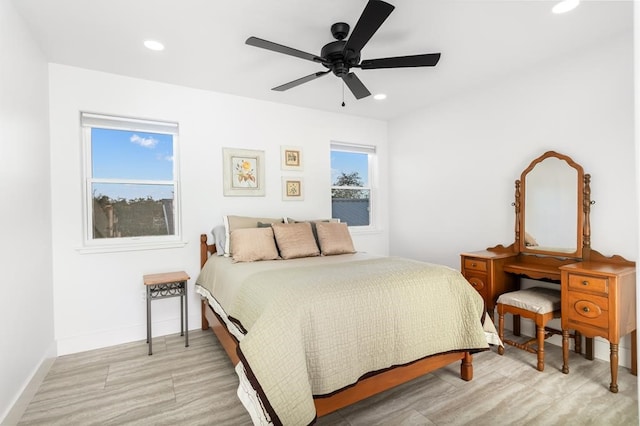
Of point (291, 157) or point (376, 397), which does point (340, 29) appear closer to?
point (291, 157)

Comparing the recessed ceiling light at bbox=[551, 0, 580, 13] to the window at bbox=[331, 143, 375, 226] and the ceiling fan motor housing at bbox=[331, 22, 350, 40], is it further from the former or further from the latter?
the window at bbox=[331, 143, 375, 226]

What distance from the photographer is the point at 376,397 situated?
84.0 inches

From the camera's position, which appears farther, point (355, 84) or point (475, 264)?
point (475, 264)

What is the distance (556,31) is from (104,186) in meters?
4.14

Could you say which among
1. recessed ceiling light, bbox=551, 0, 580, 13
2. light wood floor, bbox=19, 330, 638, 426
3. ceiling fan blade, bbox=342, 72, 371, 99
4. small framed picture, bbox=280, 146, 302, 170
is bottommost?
light wood floor, bbox=19, 330, 638, 426

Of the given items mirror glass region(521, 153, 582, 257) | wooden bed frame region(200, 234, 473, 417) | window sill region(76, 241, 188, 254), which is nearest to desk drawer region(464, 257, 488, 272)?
mirror glass region(521, 153, 582, 257)

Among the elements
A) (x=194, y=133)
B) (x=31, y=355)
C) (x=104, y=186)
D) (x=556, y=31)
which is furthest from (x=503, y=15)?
(x=31, y=355)

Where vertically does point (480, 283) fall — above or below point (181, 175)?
below

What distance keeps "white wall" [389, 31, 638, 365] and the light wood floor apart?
69 centimetres

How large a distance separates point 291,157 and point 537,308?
295 centimetres

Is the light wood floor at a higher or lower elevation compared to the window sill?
lower

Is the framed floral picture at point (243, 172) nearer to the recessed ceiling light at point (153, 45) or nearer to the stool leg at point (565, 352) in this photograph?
the recessed ceiling light at point (153, 45)

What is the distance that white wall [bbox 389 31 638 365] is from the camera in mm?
2520

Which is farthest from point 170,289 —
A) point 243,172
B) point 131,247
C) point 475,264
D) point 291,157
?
point 475,264
